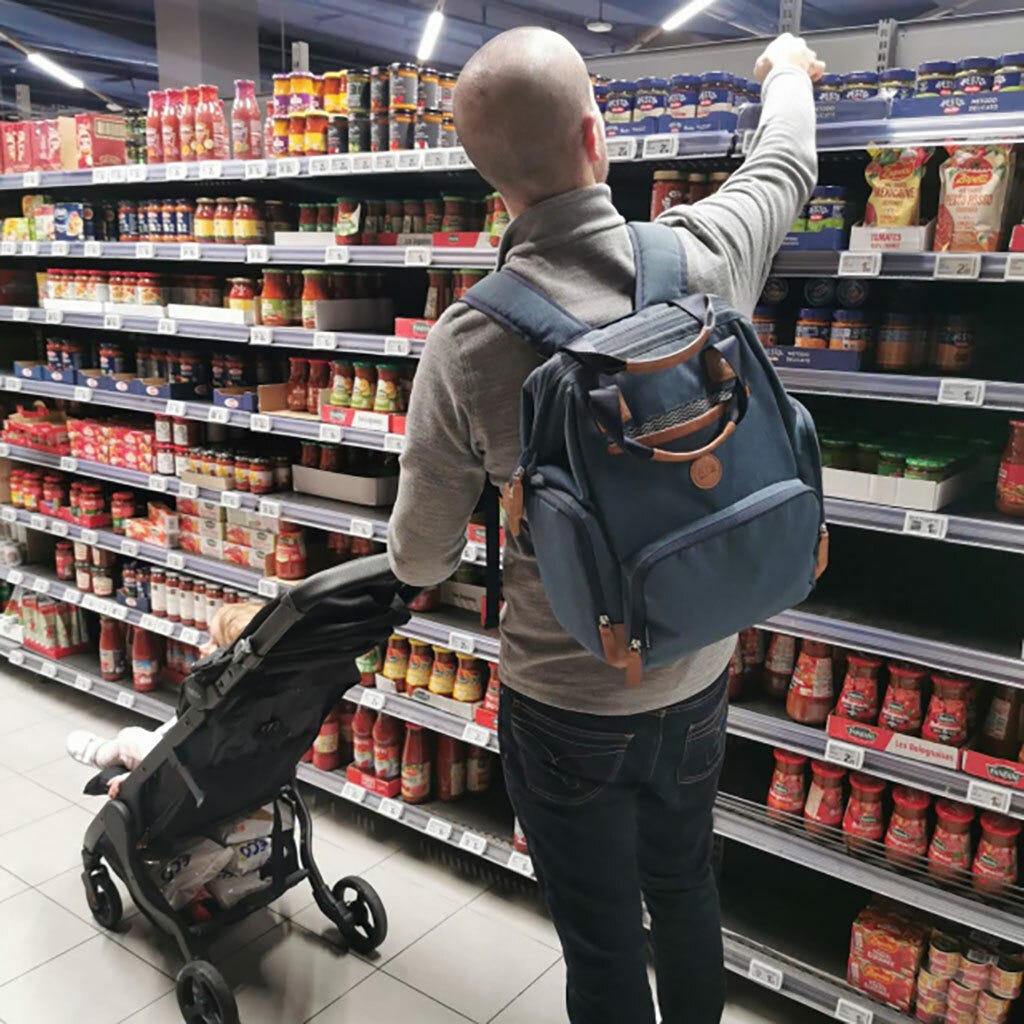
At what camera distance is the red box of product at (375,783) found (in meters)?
3.18

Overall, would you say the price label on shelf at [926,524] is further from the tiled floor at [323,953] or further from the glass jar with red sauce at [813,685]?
the tiled floor at [323,953]

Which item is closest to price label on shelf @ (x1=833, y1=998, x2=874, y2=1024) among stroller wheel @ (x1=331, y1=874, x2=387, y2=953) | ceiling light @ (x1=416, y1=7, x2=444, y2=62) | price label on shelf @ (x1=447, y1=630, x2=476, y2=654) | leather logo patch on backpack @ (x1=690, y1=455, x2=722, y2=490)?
stroller wheel @ (x1=331, y1=874, x2=387, y2=953)

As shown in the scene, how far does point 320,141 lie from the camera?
9.67ft

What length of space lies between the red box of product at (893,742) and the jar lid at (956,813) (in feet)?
0.45

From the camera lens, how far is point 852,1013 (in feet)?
7.68

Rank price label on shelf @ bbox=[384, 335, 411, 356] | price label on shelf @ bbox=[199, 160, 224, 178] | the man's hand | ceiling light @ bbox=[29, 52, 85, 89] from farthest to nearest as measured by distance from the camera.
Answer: ceiling light @ bbox=[29, 52, 85, 89] → price label on shelf @ bbox=[199, 160, 224, 178] → price label on shelf @ bbox=[384, 335, 411, 356] → the man's hand

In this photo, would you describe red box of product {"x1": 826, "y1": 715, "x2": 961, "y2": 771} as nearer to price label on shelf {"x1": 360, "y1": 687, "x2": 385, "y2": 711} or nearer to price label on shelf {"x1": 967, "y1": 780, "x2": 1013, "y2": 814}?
price label on shelf {"x1": 967, "y1": 780, "x2": 1013, "y2": 814}

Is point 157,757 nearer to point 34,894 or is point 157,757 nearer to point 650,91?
point 34,894

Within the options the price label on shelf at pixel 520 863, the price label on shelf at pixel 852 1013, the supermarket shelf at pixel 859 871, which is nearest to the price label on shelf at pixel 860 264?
the supermarket shelf at pixel 859 871

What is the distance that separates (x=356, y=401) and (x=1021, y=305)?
185 centimetres

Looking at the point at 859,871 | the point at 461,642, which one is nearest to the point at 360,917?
the point at 461,642

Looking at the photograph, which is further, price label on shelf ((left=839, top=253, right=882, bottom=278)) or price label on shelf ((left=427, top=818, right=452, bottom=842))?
price label on shelf ((left=427, top=818, right=452, bottom=842))

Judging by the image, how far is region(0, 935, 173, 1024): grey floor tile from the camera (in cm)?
248

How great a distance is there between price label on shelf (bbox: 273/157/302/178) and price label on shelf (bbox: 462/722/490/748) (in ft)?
5.68
